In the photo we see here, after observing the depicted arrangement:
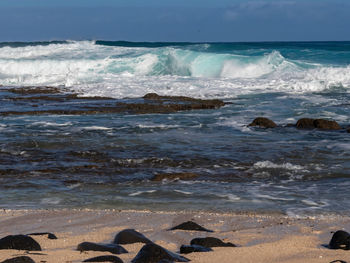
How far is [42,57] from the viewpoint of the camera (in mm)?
38469

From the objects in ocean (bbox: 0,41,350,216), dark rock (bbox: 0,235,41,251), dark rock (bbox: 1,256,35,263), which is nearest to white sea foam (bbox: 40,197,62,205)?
ocean (bbox: 0,41,350,216)

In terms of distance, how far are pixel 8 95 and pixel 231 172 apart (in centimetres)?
1292

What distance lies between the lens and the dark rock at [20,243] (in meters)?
4.21

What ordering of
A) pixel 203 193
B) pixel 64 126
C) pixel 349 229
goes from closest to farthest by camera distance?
pixel 349 229 < pixel 203 193 < pixel 64 126

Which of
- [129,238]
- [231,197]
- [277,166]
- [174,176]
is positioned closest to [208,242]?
[129,238]

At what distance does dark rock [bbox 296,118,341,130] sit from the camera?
11797mm

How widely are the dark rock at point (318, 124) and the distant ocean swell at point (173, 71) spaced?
7.34 meters

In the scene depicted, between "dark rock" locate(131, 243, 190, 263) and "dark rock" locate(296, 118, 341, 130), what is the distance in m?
8.31

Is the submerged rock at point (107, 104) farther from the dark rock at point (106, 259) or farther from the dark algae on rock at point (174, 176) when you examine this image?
the dark rock at point (106, 259)

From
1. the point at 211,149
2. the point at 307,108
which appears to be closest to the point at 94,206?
the point at 211,149

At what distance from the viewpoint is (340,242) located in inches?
173

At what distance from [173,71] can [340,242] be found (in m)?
28.4

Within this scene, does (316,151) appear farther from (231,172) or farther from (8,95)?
(8,95)

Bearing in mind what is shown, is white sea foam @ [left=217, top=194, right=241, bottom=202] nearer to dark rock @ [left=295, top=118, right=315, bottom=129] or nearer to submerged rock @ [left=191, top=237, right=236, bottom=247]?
submerged rock @ [left=191, top=237, right=236, bottom=247]
